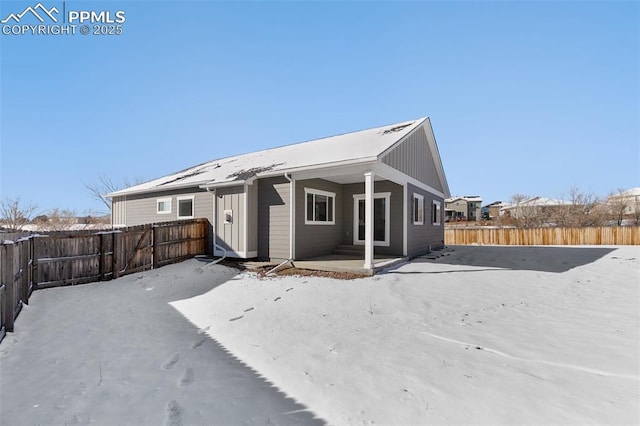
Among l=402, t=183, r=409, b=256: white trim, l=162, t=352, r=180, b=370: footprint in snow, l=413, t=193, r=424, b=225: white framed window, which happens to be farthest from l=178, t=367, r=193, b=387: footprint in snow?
l=413, t=193, r=424, b=225: white framed window

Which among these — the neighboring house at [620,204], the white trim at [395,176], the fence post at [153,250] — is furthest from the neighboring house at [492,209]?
the fence post at [153,250]

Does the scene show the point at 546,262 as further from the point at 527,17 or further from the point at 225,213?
the point at 225,213

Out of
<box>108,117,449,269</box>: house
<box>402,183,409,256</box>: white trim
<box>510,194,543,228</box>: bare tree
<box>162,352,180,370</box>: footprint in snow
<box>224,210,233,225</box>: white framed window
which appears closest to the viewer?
<box>162,352,180,370</box>: footprint in snow

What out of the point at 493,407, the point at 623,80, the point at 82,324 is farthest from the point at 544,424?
the point at 623,80

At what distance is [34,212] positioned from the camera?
2075cm

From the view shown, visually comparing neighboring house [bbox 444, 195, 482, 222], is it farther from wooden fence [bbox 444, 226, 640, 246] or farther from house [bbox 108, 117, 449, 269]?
house [bbox 108, 117, 449, 269]

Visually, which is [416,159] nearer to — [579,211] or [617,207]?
[579,211]

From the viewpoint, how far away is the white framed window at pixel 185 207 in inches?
450

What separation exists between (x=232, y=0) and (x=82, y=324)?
28.3 feet

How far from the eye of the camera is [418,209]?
11688 mm

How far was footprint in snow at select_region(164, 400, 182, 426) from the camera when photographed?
221 centimetres

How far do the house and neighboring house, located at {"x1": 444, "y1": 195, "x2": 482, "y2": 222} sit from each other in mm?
44801

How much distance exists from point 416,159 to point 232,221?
731 cm

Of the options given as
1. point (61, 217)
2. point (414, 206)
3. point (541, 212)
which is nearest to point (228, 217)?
point (414, 206)
